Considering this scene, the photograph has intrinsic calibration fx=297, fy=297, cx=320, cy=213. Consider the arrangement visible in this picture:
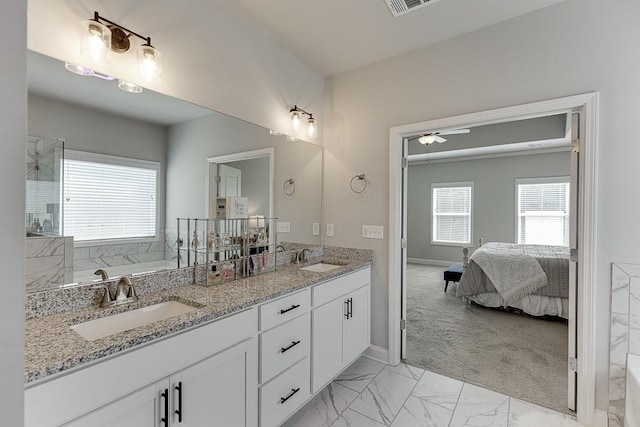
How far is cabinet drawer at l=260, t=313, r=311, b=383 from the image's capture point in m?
1.68

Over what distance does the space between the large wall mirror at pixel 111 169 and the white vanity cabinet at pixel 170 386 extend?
618 mm

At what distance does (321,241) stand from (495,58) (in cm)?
214

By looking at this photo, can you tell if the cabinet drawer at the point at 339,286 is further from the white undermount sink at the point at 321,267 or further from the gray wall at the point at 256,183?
the gray wall at the point at 256,183

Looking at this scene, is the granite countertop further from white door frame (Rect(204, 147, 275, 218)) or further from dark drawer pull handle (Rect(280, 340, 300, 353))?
white door frame (Rect(204, 147, 275, 218))

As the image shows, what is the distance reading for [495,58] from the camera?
7.34ft

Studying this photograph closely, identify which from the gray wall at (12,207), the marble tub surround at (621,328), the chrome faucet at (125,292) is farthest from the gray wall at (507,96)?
the gray wall at (12,207)

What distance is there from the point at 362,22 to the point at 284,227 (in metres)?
1.76

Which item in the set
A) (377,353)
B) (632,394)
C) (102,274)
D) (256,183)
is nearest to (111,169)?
(102,274)

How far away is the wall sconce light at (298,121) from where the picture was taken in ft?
8.90

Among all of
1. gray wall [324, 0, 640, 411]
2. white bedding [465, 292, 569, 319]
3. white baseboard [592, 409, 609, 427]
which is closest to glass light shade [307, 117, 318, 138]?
gray wall [324, 0, 640, 411]

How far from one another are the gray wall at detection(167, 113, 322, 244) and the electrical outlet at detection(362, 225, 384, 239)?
1.64ft

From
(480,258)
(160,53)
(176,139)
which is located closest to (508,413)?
(480,258)

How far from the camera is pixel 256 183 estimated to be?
2.47m

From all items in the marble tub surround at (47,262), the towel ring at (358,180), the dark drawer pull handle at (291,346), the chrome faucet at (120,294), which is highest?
the towel ring at (358,180)
